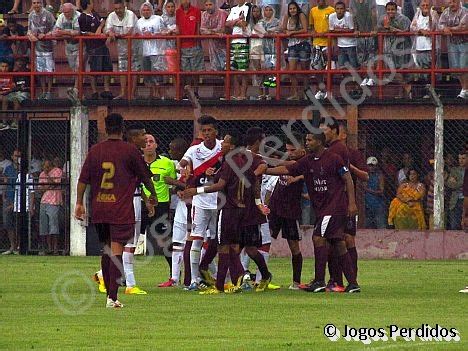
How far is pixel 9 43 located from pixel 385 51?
7898mm

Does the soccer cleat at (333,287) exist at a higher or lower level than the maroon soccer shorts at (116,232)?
lower

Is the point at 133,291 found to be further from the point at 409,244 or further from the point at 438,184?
the point at 438,184

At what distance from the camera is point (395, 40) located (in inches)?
1115

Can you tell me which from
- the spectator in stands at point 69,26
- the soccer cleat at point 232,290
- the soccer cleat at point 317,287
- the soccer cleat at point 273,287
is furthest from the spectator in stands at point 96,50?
the soccer cleat at point 317,287

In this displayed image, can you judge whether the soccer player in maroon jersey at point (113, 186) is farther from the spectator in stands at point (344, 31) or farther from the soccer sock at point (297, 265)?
the spectator in stands at point (344, 31)

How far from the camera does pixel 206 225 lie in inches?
789

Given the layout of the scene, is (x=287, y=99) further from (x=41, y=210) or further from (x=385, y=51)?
(x=41, y=210)

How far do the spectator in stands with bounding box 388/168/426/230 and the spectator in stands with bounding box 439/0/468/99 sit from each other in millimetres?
2203

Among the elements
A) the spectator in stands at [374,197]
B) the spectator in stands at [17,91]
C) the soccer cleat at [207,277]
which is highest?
the spectator in stands at [17,91]

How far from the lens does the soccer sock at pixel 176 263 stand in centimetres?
2069

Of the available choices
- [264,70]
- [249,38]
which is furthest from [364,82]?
[249,38]

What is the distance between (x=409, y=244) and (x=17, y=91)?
8553mm

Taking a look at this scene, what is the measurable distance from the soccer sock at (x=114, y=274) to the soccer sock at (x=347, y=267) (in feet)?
11.8

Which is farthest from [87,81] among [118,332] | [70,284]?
[118,332]
